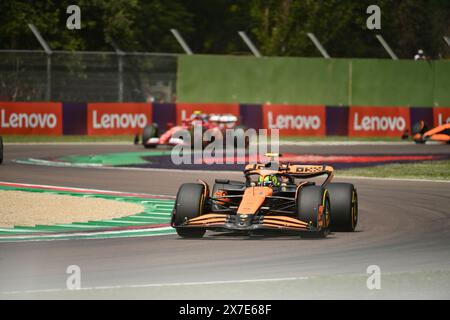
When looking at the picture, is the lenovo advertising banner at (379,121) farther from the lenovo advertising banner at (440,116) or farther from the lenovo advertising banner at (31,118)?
the lenovo advertising banner at (31,118)

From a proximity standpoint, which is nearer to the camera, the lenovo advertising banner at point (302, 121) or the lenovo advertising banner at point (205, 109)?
the lenovo advertising banner at point (205, 109)

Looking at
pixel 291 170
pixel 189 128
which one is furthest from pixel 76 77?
pixel 291 170

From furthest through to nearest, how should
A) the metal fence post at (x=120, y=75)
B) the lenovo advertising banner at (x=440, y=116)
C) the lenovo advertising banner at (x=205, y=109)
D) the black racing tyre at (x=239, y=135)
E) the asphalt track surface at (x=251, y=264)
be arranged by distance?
the lenovo advertising banner at (x=440, y=116)
the lenovo advertising banner at (x=205, y=109)
the metal fence post at (x=120, y=75)
the black racing tyre at (x=239, y=135)
the asphalt track surface at (x=251, y=264)

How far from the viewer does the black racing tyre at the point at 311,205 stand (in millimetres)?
12898

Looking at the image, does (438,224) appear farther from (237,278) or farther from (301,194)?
(237,278)

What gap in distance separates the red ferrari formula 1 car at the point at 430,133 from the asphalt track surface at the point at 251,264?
18.6 meters

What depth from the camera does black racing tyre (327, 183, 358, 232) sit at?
13.7 meters

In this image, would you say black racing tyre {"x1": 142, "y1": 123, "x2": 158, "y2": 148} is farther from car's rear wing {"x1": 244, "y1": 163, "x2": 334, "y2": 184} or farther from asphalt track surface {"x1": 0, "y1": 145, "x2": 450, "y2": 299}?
car's rear wing {"x1": 244, "y1": 163, "x2": 334, "y2": 184}

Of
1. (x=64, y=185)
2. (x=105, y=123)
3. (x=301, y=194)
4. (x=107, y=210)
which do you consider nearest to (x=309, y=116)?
(x=105, y=123)

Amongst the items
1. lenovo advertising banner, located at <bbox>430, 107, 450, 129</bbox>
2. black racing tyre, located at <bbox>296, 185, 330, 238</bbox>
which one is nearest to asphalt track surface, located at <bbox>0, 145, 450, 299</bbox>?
black racing tyre, located at <bbox>296, 185, 330, 238</bbox>

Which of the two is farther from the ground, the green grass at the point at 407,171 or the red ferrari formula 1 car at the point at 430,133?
the red ferrari formula 1 car at the point at 430,133

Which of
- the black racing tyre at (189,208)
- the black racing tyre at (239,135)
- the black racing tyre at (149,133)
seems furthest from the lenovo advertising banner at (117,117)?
the black racing tyre at (189,208)

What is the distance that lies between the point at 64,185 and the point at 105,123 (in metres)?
15.0

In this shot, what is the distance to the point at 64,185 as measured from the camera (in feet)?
66.1
